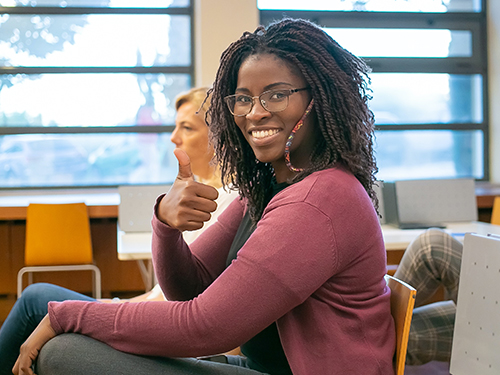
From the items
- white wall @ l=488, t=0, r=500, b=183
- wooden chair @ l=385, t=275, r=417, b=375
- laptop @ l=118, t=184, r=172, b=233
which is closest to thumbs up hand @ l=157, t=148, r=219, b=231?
wooden chair @ l=385, t=275, r=417, b=375

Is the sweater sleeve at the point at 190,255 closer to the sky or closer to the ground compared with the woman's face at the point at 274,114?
closer to the ground

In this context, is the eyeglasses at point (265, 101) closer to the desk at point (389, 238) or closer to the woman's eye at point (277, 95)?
the woman's eye at point (277, 95)

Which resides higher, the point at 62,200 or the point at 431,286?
the point at 62,200

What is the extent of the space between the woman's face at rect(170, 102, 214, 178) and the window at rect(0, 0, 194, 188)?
7.21 feet

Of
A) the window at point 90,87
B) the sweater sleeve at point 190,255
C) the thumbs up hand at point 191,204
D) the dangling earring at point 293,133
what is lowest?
the sweater sleeve at point 190,255

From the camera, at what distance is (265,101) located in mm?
1114

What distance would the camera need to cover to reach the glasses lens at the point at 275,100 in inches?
43.0

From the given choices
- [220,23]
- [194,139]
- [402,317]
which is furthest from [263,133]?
[220,23]

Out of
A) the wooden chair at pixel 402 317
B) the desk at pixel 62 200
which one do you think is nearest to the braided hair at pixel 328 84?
the wooden chair at pixel 402 317

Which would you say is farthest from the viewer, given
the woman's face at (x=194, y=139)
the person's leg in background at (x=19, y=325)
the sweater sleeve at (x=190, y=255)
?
the woman's face at (x=194, y=139)

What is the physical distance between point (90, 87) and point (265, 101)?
12.4 ft

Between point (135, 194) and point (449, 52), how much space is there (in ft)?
10.9

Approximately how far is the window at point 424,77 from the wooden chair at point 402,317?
12.7ft

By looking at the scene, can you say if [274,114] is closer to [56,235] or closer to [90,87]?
[56,235]
